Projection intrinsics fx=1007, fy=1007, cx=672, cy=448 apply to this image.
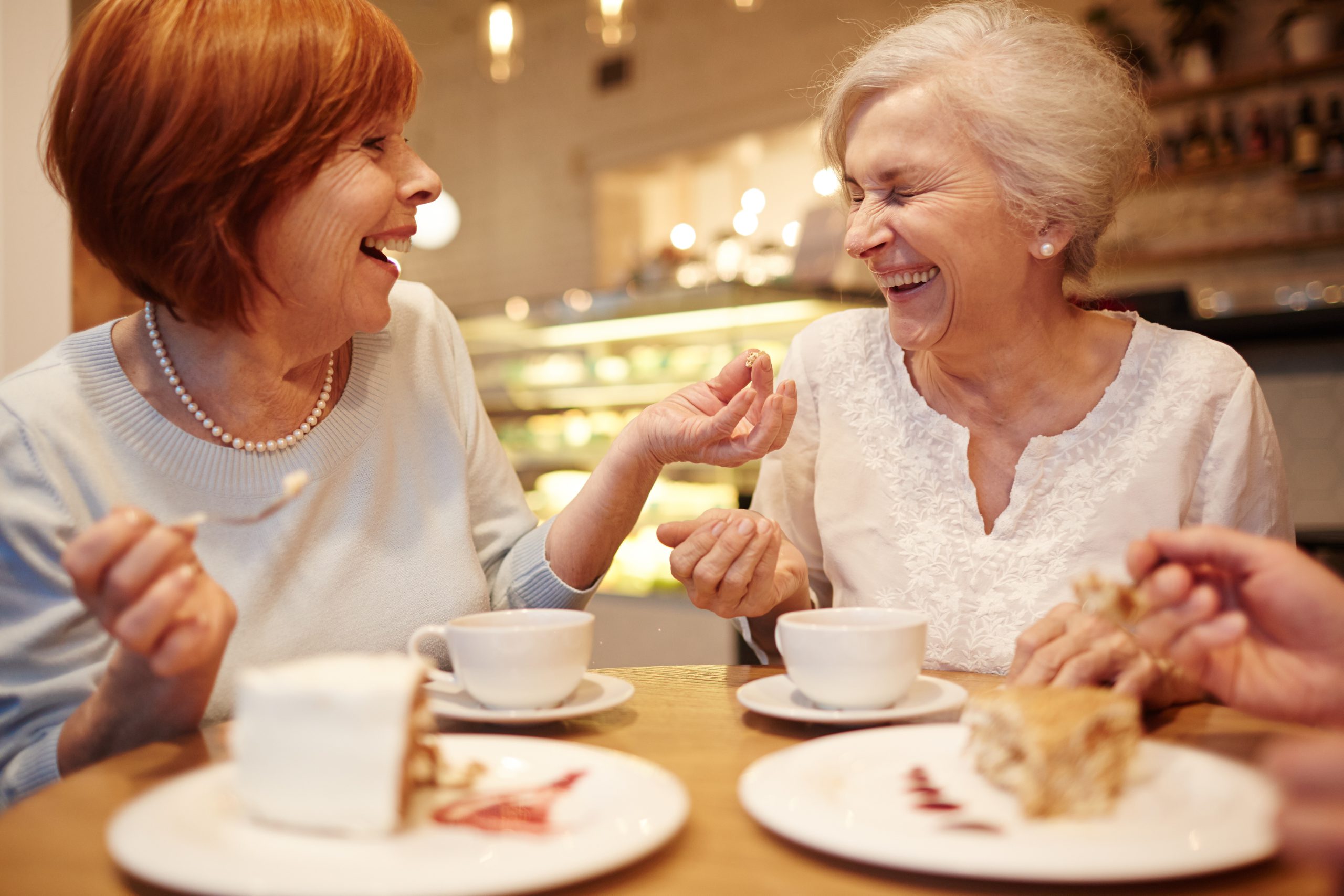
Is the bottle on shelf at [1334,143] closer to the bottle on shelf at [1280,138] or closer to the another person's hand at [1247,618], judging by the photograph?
the bottle on shelf at [1280,138]

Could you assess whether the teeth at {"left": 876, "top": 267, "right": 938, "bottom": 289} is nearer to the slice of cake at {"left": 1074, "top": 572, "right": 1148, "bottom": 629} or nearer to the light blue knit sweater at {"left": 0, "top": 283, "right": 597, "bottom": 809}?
the light blue knit sweater at {"left": 0, "top": 283, "right": 597, "bottom": 809}

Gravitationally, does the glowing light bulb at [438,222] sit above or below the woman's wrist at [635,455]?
above

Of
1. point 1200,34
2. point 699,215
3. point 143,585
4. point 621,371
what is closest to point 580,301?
point 621,371

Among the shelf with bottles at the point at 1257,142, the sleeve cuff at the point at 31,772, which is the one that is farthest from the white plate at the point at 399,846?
the shelf with bottles at the point at 1257,142

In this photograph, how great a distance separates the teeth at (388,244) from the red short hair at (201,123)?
12 cm

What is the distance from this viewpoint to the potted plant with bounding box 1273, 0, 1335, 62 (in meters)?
4.68

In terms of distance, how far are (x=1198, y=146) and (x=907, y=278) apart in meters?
4.35

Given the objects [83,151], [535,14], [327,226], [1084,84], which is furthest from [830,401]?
[535,14]

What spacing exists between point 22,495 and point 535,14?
8328 mm

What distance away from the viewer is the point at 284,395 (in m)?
1.39

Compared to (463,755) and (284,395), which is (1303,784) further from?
(284,395)

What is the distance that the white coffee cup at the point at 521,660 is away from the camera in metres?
0.95

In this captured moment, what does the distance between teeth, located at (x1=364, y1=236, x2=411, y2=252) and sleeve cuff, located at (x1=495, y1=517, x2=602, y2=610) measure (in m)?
0.45

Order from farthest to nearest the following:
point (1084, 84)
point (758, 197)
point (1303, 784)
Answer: point (758, 197) → point (1084, 84) → point (1303, 784)
